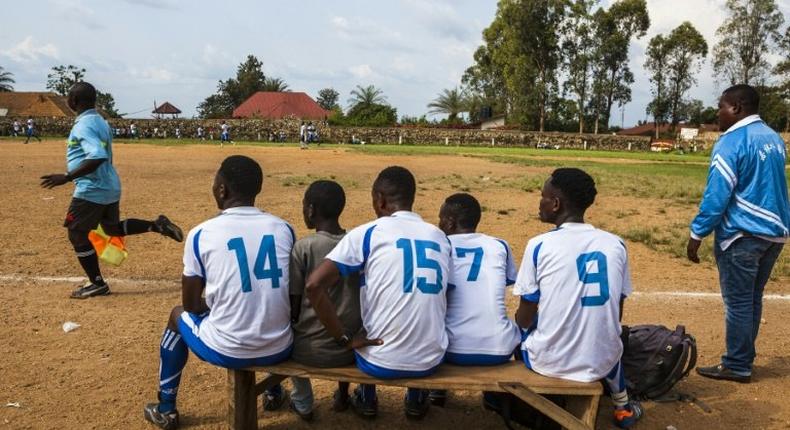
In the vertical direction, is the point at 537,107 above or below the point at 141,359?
above

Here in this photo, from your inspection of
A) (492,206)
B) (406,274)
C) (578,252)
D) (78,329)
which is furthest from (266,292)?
(492,206)

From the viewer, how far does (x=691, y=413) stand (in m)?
4.00

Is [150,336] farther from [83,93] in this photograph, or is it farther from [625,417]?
[625,417]

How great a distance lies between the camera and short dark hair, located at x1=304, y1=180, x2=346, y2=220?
11.3 feet

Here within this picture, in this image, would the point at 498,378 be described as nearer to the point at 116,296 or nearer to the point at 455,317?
the point at 455,317

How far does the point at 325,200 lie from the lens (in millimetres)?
3453

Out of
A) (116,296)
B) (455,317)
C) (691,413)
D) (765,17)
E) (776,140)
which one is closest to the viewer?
(455,317)

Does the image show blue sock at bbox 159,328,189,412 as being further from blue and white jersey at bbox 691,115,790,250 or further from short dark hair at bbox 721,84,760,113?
short dark hair at bbox 721,84,760,113

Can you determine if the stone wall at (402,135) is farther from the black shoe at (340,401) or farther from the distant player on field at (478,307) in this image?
the distant player on field at (478,307)

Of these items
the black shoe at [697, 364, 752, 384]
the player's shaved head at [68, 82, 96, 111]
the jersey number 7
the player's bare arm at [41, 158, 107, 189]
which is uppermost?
the player's shaved head at [68, 82, 96, 111]

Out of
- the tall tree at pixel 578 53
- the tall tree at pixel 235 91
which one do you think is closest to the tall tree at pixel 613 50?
the tall tree at pixel 578 53

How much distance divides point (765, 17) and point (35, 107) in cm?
6545

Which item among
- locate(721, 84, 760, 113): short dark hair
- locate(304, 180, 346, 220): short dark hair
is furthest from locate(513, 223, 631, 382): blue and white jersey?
locate(721, 84, 760, 113): short dark hair

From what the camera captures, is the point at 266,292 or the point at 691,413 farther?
the point at 691,413
